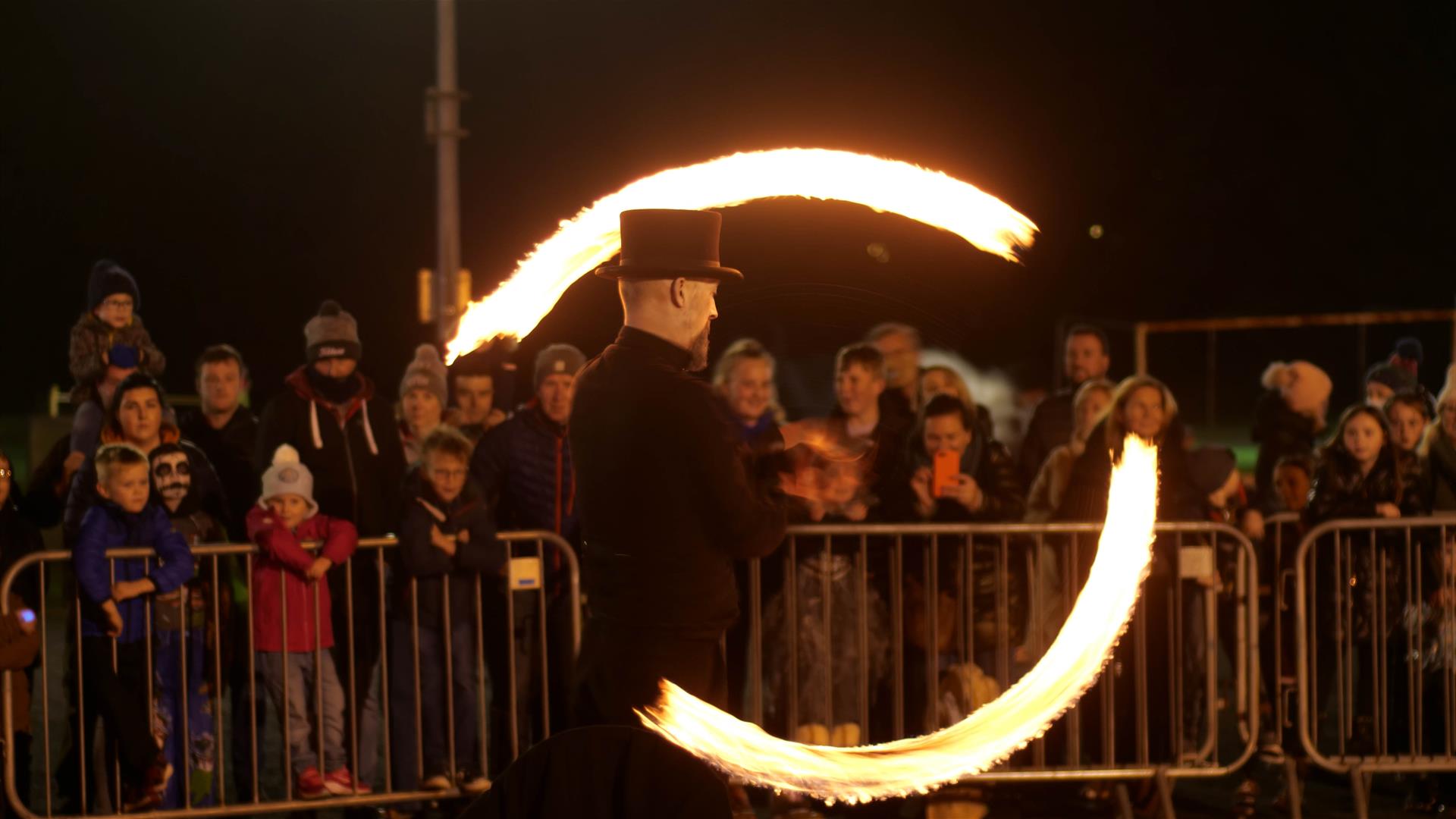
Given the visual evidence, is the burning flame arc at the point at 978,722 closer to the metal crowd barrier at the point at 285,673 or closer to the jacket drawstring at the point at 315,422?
the metal crowd barrier at the point at 285,673

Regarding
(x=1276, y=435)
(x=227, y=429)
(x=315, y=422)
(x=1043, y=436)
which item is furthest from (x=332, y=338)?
(x=1276, y=435)

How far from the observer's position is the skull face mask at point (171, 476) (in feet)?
23.8

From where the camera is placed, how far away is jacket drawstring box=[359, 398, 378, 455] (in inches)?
313

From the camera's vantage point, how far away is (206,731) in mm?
7055

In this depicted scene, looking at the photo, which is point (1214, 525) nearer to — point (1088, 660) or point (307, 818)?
point (1088, 660)

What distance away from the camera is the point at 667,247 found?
4684mm

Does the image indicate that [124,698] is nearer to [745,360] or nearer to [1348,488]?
[745,360]

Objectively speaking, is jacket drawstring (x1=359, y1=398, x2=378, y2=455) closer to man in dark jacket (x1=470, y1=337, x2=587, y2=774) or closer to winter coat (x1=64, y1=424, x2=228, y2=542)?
man in dark jacket (x1=470, y1=337, x2=587, y2=774)

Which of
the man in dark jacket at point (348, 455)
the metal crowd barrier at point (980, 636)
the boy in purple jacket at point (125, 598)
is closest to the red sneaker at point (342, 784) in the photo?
the man in dark jacket at point (348, 455)

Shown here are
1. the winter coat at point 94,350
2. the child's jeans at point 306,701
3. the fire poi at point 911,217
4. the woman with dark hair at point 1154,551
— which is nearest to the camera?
the fire poi at point 911,217

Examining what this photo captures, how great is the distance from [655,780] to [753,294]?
2.17m

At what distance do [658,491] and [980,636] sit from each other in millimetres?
3136

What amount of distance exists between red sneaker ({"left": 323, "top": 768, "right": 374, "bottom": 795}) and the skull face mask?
4.32ft

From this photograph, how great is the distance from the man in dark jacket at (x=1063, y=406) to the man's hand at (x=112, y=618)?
15.0 feet
